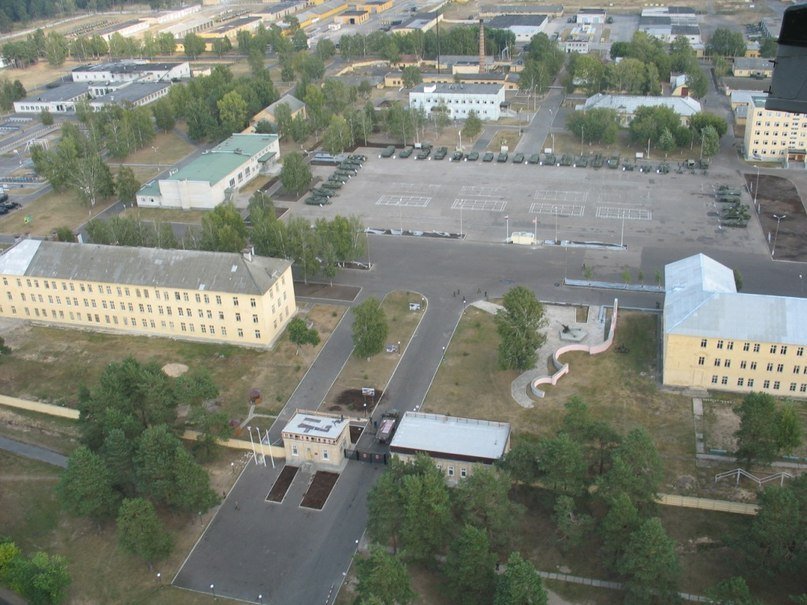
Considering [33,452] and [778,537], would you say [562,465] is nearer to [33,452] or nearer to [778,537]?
[778,537]

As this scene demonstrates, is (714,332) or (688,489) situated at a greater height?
(714,332)

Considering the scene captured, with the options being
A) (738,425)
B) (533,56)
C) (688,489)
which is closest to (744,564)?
(688,489)

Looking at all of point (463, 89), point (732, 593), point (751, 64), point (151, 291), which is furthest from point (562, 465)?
point (751, 64)

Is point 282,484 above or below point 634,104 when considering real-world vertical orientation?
below

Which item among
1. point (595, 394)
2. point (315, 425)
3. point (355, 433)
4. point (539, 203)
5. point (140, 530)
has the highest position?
point (140, 530)

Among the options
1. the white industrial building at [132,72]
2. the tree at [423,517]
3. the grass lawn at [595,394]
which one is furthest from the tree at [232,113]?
the tree at [423,517]

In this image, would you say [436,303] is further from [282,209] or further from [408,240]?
[282,209]

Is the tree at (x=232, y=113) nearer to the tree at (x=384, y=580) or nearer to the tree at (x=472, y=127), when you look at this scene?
the tree at (x=472, y=127)
